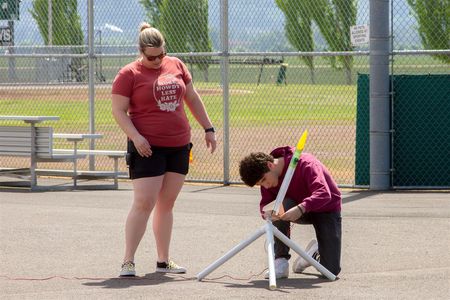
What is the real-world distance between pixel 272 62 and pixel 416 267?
31.8 ft

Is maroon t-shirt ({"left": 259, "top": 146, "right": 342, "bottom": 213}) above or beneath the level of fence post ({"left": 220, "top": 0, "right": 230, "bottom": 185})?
beneath

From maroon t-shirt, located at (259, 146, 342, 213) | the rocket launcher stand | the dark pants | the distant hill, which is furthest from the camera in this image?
the distant hill

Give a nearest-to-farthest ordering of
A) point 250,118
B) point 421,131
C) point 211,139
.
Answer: point 211,139 → point 421,131 → point 250,118

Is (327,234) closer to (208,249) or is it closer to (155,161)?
(155,161)

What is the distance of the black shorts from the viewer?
7.86 m

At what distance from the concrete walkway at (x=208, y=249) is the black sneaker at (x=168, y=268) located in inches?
3.1

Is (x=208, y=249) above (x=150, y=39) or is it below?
below

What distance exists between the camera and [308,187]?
24.9ft

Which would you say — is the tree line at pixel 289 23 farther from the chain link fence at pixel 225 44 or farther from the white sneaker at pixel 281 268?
the white sneaker at pixel 281 268

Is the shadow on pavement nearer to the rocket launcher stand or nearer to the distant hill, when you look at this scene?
the rocket launcher stand

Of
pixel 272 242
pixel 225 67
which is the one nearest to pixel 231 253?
pixel 272 242

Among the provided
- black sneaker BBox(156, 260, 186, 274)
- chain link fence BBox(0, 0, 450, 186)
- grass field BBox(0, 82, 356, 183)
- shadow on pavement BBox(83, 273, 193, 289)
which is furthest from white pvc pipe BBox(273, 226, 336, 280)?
grass field BBox(0, 82, 356, 183)

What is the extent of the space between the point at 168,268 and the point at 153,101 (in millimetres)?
1215

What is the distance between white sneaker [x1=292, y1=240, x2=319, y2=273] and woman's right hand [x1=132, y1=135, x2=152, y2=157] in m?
1.29
